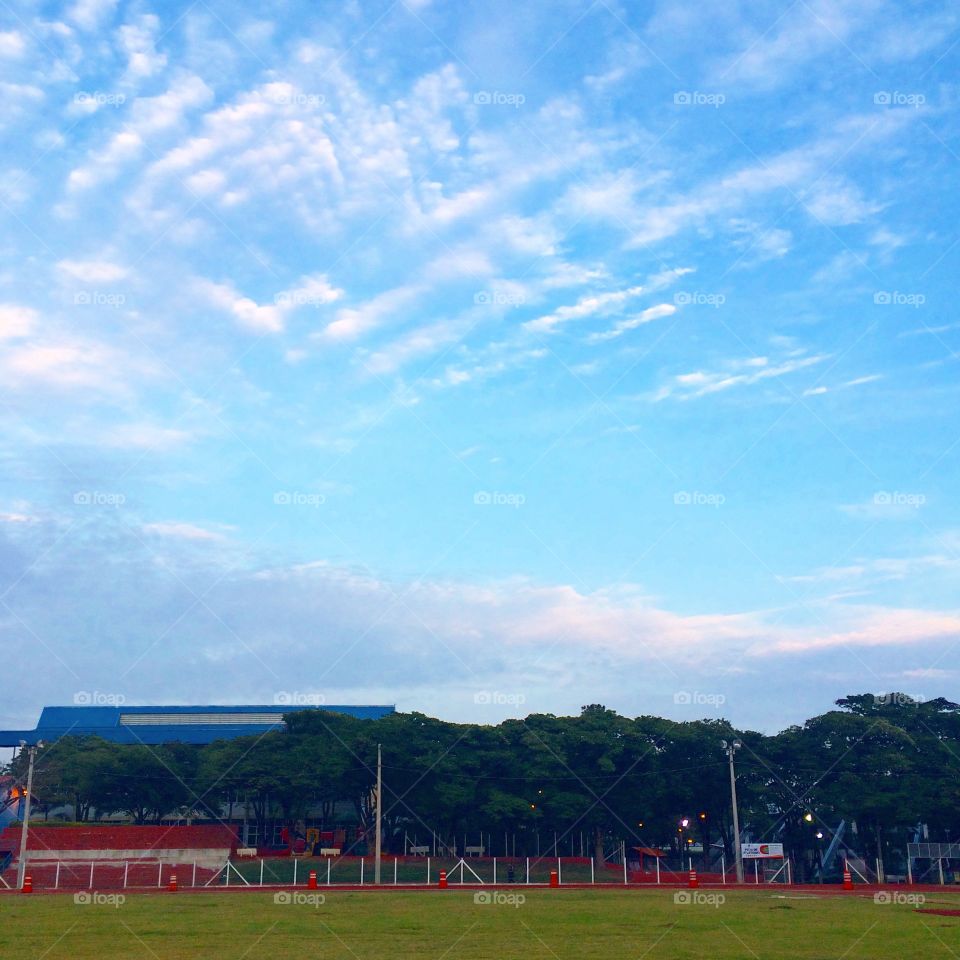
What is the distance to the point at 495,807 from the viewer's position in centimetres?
7356

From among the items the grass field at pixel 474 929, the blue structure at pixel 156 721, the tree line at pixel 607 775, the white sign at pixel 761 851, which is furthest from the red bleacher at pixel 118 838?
the blue structure at pixel 156 721

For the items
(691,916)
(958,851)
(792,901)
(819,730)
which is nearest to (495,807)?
(819,730)

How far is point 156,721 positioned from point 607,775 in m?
70.9

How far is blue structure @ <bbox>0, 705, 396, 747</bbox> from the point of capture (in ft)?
380

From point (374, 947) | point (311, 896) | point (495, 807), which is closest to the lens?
point (374, 947)

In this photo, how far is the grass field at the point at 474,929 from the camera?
20203mm

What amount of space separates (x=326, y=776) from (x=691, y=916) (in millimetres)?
49877

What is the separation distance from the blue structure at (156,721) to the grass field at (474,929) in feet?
259

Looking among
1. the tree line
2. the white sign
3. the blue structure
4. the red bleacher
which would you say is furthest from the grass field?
the blue structure

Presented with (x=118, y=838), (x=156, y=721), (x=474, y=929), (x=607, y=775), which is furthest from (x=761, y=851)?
(x=156, y=721)

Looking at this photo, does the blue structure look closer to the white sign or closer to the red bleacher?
the red bleacher

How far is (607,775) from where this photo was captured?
75.6 metres

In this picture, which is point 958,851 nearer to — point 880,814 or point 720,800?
point 880,814

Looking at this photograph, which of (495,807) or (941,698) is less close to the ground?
(941,698)
